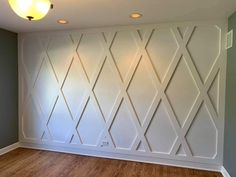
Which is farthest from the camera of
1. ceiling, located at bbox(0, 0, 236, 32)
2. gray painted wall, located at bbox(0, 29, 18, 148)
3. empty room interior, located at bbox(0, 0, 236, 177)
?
gray painted wall, located at bbox(0, 29, 18, 148)

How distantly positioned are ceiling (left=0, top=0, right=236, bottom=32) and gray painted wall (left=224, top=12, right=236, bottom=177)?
44 centimetres

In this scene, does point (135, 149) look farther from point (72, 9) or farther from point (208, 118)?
point (72, 9)

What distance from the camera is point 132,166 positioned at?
3.39 m

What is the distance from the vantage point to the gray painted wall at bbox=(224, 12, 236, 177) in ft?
8.87

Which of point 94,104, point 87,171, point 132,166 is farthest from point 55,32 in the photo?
point 132,166

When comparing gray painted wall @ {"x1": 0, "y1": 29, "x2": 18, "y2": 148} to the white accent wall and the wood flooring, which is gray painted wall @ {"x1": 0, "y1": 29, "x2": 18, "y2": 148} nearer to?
the white accent wall

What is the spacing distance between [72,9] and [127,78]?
1.48 meters

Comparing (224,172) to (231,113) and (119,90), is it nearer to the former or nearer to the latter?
(231,113)

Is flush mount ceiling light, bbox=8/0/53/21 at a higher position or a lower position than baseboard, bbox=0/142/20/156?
higher

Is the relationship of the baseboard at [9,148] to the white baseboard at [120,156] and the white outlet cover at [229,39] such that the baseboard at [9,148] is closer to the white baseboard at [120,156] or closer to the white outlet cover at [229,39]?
the white baseboard at [120,156]

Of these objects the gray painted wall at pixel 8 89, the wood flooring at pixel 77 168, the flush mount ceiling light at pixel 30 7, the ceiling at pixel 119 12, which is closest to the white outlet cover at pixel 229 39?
the ceiling at pixel 119 12

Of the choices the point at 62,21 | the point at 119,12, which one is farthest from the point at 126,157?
the point at 62,21

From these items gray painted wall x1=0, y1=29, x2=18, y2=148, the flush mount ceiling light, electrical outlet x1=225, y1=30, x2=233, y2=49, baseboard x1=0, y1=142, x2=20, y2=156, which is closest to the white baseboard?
baseboard x1=0, y1=142, x2=20, y2=156

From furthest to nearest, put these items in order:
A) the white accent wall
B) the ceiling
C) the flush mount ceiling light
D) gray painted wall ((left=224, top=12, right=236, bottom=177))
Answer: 1. the white accent wall
2. gray painted wall ((left=224, top=12, right=236, bottom=177))
3. the ceiling
4. the flush mount ceiling light
